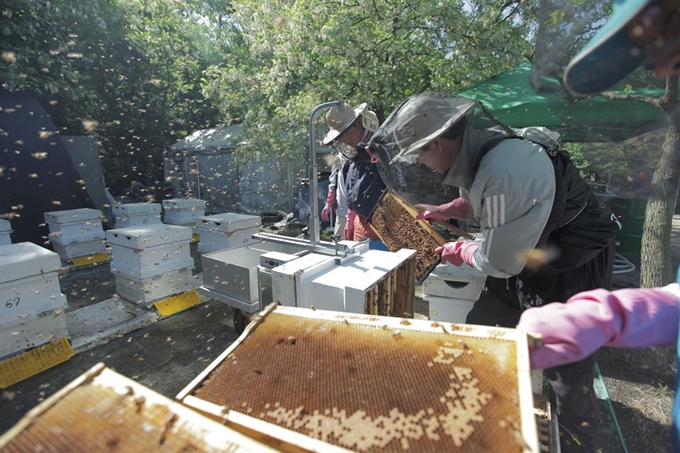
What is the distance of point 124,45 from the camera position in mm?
11141

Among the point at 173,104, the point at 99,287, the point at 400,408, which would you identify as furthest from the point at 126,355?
the point at 173,104

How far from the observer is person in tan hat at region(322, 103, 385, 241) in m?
3.12

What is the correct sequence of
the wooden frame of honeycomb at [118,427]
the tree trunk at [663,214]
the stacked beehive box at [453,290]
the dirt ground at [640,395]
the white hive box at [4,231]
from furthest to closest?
the white hive box at [4,231] < the tree trunk at [663,214] < the stacked beehive box at [453,290] < the dirt ground at [640,395] < the wooden frame of honeycomb at [118,427]

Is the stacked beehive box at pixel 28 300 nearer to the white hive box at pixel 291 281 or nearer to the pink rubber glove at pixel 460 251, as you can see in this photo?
the white hive box at pixel 291 281

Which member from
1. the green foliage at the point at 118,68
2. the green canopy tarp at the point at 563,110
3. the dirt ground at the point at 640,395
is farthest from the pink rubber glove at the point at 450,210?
the green foliage at the point at 118,68

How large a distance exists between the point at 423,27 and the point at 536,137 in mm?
4601

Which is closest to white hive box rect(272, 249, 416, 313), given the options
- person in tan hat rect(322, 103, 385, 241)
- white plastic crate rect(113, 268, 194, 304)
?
person in tan hat rect(322, 103, 385, 241)

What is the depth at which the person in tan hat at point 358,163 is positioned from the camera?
312cm

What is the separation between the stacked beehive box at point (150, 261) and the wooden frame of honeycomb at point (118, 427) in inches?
130

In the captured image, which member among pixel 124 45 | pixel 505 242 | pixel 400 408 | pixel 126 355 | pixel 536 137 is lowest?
pixel 126 355

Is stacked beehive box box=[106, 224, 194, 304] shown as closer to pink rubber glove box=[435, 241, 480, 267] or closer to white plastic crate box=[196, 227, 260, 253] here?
white plastic crate box=[196, 227, 260, 253]

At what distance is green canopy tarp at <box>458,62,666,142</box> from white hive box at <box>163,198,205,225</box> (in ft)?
18.5

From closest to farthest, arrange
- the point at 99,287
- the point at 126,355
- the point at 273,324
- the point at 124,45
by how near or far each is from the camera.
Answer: the point at 273,324, the point at 126,355, the point at 99,287, the point at 124,45

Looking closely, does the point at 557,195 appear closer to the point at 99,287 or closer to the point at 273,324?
the point at 273,324
